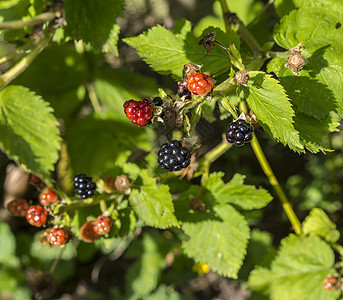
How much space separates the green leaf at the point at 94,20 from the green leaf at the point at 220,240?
1.05m

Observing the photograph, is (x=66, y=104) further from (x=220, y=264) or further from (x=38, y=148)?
(x=220, y=264)

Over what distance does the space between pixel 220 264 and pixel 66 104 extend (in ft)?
5.14

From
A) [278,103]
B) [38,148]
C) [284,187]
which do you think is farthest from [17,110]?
[284,187]

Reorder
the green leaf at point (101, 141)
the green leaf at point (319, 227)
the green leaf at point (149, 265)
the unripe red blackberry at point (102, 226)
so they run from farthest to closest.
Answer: the green leaf at point (149, 265)
the green leaf at point (101, 141)
the green leaf at point (319, 227)
the unripe red blackberry at point (102, 226)

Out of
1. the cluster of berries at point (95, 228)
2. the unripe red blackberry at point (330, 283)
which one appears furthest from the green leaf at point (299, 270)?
Result: the cluster of berries at point (95, 228)

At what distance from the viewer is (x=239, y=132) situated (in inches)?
47.2

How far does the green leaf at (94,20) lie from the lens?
180 cm

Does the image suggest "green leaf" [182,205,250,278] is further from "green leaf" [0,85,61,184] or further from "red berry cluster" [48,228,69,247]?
"green leaf" [0,85,61,184]

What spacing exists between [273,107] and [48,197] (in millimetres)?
1004

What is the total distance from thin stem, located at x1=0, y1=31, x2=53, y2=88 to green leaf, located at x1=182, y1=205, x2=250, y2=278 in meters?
1.12

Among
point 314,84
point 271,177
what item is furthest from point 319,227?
point 314,84

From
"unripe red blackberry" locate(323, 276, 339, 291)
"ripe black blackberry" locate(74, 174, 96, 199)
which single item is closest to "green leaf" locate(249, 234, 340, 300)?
"unripe red blackberry" locate(323, 276, 339, 291)

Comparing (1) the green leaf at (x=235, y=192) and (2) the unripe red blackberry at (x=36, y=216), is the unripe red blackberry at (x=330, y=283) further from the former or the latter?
(2) the unripe red blackberry at (x=36, y=216)

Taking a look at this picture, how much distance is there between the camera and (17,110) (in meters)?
1.73
